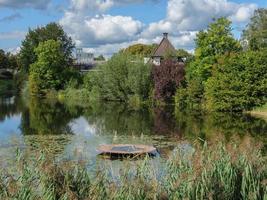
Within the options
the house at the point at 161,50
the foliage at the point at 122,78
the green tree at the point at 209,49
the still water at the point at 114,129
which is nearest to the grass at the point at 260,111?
the still water at the point at 114,129

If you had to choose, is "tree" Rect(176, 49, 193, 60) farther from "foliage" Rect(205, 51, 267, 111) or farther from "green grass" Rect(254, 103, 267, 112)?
"green grass" Rect(254, 103, 267, 112)

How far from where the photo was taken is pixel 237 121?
106 ft

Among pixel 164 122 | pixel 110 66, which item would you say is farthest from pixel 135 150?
pixel 110 66

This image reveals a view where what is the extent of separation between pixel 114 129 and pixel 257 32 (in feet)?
91.2

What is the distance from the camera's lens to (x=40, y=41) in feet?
249

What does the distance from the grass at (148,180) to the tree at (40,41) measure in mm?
67416

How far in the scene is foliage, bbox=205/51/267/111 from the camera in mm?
39156

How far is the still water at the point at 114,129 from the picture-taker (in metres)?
21.0

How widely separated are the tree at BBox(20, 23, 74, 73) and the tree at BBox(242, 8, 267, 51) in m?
31.1

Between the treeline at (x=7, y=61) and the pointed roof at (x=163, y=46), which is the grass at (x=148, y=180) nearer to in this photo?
the pointed roof at (x=163, y=46)

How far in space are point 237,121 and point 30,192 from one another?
26751 mm

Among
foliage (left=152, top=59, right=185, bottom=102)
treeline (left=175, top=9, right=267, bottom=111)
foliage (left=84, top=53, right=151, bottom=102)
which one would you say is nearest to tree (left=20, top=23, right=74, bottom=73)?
foliage (left=84, top=53, right=151, bottom=102)

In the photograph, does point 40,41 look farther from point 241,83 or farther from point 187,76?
point 241,83

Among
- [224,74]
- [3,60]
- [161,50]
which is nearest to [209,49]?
[224,74]
